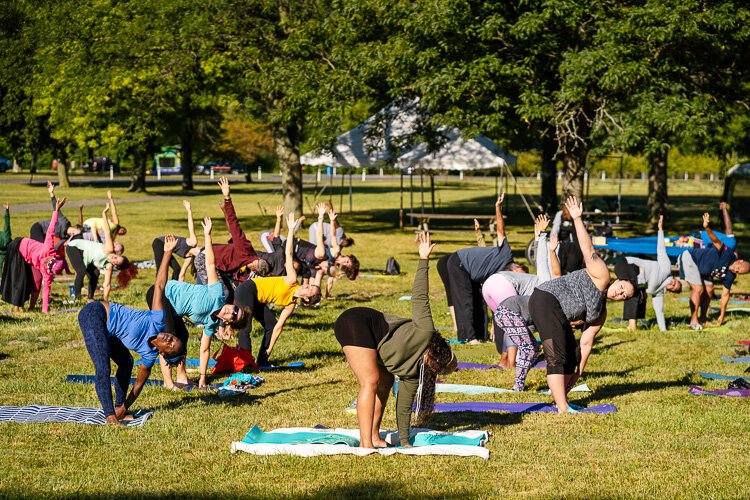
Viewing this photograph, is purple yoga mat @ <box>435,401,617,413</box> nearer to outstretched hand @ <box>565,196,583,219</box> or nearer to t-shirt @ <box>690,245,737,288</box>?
outstretched hand @ <box>565,196,583,219</box>

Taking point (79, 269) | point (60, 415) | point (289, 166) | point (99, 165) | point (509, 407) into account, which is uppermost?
point (289, 166)

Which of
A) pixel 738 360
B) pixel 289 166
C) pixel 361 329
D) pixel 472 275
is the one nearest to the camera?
pixel 361 329

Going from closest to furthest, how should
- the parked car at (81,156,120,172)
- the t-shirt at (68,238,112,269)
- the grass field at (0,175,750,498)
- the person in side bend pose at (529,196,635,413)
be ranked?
the grass field at (0,175,750,498)
the person in side bend pose at (529,196,635,413)
the t-shirt at (68,238,112,269)
the parked car at (81,156,120,172)

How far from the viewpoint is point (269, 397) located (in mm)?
10586

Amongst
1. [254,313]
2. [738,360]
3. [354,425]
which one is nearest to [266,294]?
[254,313]

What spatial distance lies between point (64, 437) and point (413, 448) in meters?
3.01

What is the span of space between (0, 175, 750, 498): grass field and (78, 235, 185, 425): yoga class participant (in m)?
0.39

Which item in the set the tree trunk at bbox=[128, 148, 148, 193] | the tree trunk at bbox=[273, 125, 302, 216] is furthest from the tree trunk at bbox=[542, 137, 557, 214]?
the tree trunk at bbox=[128, 148, 148, 193]

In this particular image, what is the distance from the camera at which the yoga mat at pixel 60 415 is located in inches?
356

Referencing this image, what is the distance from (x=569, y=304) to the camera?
9.56 metres

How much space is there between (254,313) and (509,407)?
3.59m

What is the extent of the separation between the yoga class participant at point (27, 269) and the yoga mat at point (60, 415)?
20.3 ft

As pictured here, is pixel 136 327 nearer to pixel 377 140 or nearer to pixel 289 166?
pixel 377 140

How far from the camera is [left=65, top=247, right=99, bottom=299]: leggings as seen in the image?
16.3 meters
